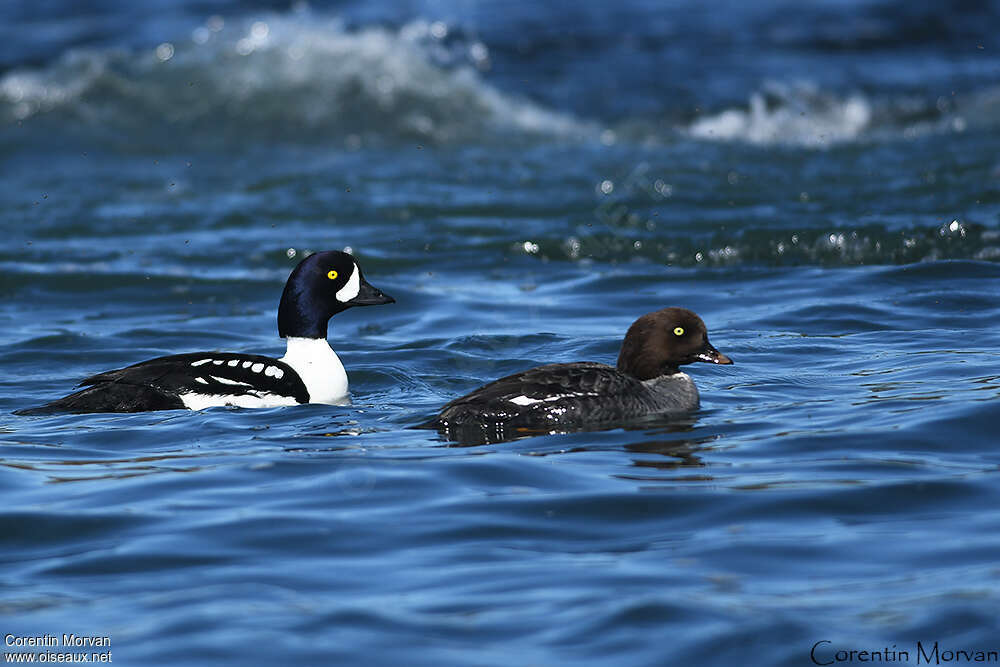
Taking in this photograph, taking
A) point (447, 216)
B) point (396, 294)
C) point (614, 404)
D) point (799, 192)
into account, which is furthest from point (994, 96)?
point (614, 404)

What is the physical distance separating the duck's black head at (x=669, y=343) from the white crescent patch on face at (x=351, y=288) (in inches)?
79.3

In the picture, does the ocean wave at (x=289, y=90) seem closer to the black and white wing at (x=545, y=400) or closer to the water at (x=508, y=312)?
the water at (x=508, y=312)

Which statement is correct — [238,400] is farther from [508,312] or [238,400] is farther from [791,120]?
[791,120]

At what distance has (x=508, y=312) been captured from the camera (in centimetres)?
1334

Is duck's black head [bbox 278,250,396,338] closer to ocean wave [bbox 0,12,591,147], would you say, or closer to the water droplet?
ocean wave [bbox 0,12,591,147]

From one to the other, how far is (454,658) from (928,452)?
12.0ft

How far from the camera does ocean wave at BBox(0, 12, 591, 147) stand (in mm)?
23531

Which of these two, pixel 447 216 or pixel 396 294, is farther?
pixel 447 216

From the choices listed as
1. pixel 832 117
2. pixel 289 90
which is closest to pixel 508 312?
pixel 832 117

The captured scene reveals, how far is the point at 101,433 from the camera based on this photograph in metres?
8.70

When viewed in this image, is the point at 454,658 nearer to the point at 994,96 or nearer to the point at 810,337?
the point at 810,337

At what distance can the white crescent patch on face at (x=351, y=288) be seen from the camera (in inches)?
399

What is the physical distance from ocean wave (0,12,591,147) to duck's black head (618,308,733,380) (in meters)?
13.7

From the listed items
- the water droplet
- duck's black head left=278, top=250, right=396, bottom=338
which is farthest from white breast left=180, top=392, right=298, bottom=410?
the water droplet
